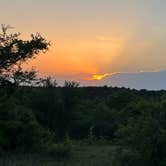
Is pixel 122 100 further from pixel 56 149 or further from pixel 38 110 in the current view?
pixel 56 149

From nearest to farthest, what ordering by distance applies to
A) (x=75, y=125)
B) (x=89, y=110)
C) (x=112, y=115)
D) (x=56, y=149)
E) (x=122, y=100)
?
(x=56, y=149) → (x=75, y=125) → (x=112, y=115) → (x=89, y=110) → (x=122, y=100)

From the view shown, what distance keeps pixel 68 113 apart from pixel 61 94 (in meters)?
2.20

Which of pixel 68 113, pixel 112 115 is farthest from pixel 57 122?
pixel 112 115

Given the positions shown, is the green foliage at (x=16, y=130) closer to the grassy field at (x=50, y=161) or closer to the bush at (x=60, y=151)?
the bush at (x=60, y=151)

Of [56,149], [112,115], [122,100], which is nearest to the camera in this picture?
[56,149]

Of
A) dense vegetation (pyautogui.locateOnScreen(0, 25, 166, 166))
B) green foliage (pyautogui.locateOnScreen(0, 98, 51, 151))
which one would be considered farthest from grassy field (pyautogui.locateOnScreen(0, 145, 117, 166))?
green foliage (pyautogui.locateOnScreen(0, 98, 51, 151))

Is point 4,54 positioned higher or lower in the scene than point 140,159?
higher

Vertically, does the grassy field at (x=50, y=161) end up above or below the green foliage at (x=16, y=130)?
below

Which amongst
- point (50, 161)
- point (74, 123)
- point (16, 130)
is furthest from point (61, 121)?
point (50, 161)

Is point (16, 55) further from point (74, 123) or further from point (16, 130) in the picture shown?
point (74, 123)

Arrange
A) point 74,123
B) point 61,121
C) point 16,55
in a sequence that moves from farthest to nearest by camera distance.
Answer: point 74,123, point 61,121, point 16,55

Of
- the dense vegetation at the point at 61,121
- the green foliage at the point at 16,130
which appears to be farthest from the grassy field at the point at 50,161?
the green foliage at the point at 16,130

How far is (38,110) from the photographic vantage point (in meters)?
57.4

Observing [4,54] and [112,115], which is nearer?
[4,54]
